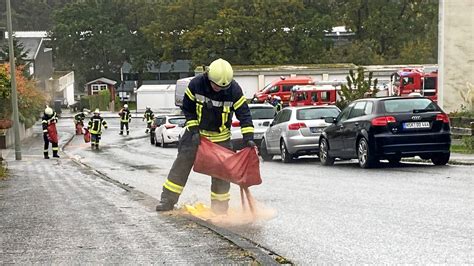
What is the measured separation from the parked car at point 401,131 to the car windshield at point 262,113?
392 inches

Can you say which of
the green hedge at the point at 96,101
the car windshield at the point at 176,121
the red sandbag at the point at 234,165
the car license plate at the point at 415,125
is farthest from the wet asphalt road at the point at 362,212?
the green hedge at the point at 96,101

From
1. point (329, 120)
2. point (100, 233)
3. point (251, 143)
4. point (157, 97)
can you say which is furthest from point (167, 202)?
point (157, 97)

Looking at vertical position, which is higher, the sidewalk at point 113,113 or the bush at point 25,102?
the bush at point 25,102

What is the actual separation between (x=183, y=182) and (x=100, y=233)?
2.23m

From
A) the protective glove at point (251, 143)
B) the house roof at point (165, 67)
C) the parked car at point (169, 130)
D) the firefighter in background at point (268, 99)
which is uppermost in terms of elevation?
the house roof at point (165, 67)

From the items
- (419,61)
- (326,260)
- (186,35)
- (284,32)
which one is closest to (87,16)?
(186,35)

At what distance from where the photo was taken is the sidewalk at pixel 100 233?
23.3 feet

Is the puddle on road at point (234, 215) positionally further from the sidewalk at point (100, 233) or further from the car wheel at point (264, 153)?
the car wheel at point (264, 153)

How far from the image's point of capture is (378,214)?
10.1 metres

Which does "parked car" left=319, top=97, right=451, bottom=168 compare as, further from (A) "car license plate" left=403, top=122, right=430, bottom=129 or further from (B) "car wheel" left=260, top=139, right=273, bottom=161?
→ (B) "car wheel" left=260, top=139, right=273, bottom=161

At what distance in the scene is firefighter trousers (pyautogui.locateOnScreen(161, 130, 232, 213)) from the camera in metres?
10.4

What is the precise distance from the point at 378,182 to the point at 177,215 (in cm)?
549

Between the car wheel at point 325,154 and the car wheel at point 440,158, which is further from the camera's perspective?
the car wheel at point 325,154

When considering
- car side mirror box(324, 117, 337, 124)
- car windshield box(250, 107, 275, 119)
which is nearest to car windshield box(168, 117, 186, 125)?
car windshield box(250, 107, 275, 119)
